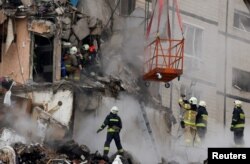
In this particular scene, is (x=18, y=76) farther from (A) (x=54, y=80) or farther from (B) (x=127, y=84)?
(B) (x=127, y=84)

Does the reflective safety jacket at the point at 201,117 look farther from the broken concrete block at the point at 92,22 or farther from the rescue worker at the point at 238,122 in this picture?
the broken concrete block at the point at 92,22

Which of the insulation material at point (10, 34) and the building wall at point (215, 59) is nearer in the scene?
the insulation material at point (10, 34)

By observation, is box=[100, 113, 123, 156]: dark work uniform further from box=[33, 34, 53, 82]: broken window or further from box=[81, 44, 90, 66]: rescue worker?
box=[33, 34, 53, 82]: broken window

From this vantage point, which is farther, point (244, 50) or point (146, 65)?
point (244, 50)

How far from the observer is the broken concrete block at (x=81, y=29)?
106 ft

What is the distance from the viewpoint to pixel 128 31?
3494 cm

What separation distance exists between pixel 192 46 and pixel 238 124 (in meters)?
6.94

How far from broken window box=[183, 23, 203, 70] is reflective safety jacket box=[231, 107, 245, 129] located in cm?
609

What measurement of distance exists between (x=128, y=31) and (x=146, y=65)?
164 centimetres

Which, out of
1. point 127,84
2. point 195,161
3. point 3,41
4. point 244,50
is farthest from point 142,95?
point 244,50

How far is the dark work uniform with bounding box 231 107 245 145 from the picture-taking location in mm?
32500

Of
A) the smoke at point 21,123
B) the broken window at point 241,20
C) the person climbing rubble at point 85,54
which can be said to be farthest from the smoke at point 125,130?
the broken window at point 241,20

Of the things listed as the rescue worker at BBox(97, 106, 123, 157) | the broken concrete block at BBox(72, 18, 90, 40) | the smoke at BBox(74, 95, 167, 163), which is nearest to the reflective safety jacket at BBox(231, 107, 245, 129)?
the smoke at BBox(74, 95, 167, 163)

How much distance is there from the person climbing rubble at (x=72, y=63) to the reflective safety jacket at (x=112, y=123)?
2427mm
